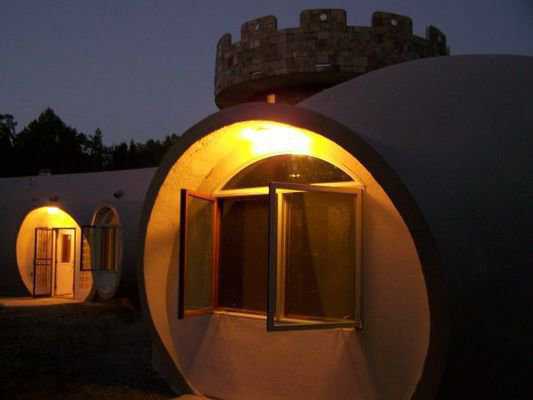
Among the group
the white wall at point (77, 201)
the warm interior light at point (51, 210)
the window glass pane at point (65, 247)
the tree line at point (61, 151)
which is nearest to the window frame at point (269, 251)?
the white wall at point (77, 201)

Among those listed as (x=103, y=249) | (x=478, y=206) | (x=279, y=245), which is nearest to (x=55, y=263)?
(x=103, y=249)

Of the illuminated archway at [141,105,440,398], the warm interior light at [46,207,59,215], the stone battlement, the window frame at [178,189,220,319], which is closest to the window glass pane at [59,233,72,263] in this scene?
the warm interior light at [46,207,59,215]

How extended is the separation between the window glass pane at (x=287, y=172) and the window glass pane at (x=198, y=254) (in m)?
0.43

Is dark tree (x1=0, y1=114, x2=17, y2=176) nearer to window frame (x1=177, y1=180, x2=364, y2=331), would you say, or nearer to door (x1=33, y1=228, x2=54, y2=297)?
door (x1=33, y1=228, x2=54, y2=297)

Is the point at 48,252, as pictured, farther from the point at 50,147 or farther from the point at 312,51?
the point at 50,147

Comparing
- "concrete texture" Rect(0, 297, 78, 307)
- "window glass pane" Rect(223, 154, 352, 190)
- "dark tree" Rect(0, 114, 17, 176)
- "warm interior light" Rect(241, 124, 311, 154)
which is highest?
"dark tree" Rect(0, 114, 17, 176)

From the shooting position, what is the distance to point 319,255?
20.3ft

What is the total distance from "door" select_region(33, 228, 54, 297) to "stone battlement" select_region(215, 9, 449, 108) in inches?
281

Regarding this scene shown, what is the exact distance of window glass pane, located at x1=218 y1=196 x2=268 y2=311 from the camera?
23.0ft

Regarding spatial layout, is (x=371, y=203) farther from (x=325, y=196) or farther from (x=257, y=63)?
(x=257, y=63)

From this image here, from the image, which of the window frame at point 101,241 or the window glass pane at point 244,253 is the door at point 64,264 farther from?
the window glass pane at point 244,253

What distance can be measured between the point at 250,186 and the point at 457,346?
304 centimetres

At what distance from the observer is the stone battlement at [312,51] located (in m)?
19.5

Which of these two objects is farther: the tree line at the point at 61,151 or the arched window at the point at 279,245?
the tree line at the point at 61,151
